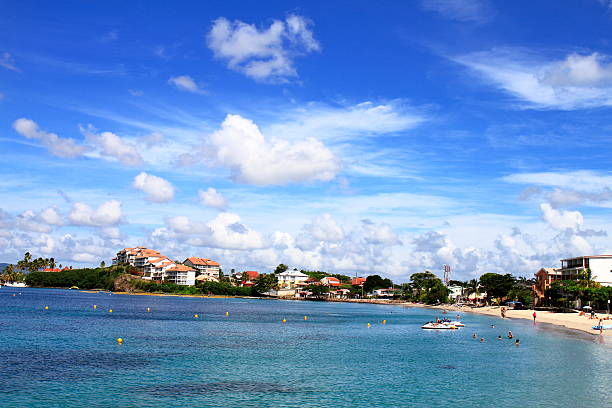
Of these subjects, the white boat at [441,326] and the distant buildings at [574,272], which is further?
the distant buildings at [574,272]

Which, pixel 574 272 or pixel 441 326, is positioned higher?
pixel 574 272

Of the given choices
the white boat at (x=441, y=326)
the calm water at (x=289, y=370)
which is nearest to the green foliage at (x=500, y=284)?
the white boat at (x=441, y=326)

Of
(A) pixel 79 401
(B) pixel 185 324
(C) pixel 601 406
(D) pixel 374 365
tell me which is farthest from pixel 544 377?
(B) pixel 185 324

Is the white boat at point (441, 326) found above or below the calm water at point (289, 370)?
below

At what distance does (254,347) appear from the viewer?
7025 centimetres

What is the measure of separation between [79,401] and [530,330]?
8850cm

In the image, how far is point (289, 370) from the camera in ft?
172

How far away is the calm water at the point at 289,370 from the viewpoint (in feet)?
131

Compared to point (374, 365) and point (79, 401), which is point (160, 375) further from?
point (374, 365)

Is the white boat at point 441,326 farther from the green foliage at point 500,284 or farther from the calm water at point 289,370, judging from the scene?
the green foliage at point 500,284

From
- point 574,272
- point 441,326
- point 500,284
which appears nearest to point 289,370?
point 441,326

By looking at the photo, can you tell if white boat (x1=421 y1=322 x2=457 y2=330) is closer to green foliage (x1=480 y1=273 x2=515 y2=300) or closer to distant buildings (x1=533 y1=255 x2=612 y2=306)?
distant buildings (x1=533 y1=255 x2=612 y2=306)

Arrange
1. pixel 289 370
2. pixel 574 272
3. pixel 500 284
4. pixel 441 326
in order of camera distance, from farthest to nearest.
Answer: pixel 500 284 → pixel 574 272 → pixel 441 326 → pixel 289 370

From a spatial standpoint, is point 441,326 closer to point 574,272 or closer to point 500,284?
point 574,272
